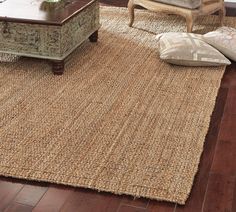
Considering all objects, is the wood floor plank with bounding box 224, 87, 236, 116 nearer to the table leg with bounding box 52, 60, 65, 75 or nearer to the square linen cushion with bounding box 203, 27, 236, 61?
the square linen cushion with bounding box 203, 27, 236, 61

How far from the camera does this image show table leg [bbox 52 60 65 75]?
2941 millimetres

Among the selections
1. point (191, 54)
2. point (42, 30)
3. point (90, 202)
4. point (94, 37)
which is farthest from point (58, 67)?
point (90, 202)

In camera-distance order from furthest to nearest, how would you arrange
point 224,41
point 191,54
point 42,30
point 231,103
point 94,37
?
point 94,37 < point 224,41 < point 191,54 < point 42,30 < point 231,103

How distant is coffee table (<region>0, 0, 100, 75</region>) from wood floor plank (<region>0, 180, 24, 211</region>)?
115cm

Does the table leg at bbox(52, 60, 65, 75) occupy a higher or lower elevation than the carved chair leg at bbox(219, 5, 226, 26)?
lower

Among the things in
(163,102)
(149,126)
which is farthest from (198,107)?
(149,126)

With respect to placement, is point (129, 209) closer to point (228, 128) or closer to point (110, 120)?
point (110, 120)

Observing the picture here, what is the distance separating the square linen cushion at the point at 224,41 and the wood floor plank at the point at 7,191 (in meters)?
1.82

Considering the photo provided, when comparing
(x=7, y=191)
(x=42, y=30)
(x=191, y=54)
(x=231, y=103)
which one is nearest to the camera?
(x=7, y=191)

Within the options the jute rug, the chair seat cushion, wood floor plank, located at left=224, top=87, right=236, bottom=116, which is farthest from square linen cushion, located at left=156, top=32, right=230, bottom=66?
the chair seat cushion

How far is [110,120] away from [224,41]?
1.22 meters

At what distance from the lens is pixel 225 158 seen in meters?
2.14

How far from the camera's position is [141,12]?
14.1 ft

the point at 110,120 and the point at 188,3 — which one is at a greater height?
the point at 188,3
